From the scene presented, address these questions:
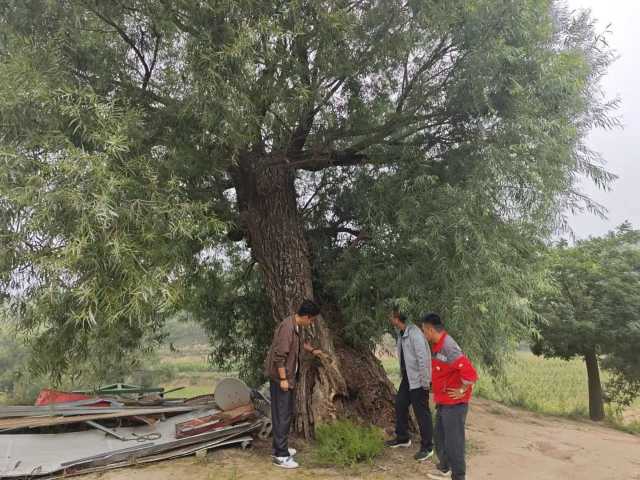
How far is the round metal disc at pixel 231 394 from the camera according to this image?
18.8ft

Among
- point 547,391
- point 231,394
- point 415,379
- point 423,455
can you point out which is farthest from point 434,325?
point 547,391

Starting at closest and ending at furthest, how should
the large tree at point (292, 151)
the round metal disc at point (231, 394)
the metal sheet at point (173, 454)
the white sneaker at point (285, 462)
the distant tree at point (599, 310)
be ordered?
the large tree at point (292, 151) < the metal sheet at point (173, 454) < the white sneaker at point (285, 462) < the round metal disc at point (231, 394) < the distant tree at point (599, 310)

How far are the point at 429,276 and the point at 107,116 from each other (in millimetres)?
3864

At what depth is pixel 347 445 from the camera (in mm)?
4902

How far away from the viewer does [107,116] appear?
442cm

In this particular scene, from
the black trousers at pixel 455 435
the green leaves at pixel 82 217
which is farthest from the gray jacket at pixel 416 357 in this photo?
the green leaves at pixel 82 217

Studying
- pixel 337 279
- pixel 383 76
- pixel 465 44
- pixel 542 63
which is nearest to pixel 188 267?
pixel 337 279

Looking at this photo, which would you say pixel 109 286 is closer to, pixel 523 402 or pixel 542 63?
pixel 542 63

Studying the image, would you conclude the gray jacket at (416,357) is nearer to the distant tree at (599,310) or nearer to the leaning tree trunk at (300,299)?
the leaning tree trunk at (300,299)

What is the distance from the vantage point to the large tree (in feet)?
13.7

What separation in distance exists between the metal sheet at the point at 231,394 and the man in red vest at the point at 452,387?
2.79 metres

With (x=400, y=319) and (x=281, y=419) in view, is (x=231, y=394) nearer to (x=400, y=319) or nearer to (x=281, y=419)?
(x=281, y=419)

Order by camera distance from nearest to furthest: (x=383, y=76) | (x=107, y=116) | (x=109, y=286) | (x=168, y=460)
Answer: (x=109, y=286) < (x=107, y=116) < (x=168, y=460) < (x=383, y=76)

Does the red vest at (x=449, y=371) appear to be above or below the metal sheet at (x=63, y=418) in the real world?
above
